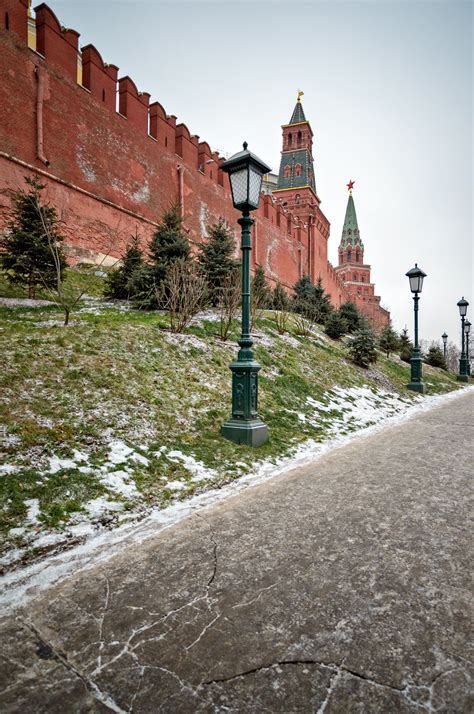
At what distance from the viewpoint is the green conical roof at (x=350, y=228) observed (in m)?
85.8

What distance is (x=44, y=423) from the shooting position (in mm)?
4523

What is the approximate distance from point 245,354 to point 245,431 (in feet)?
3.68

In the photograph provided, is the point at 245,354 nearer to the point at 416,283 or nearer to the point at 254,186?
the point at 254,186

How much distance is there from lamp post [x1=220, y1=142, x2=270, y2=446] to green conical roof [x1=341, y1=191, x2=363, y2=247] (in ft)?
284

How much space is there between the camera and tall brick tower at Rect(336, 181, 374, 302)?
8088 cm

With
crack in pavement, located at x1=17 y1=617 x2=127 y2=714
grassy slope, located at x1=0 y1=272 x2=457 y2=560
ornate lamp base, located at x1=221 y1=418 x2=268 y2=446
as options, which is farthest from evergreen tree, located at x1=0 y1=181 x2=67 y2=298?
crack in pavement, located at x1=17 y1=617 x2=127 y2=714

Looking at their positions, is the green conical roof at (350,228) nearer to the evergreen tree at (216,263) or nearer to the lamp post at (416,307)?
the lamp post at (416,307)

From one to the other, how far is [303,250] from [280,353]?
31595mm

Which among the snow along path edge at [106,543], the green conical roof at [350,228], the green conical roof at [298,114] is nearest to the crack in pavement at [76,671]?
the snow along path edge at [106,543]

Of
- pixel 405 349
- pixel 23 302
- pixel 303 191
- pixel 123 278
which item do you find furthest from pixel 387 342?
pixel 303 191

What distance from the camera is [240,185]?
5742mm

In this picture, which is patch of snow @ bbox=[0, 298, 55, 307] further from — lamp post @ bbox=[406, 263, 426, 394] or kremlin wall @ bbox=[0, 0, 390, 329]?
lamp post @ bbox=[406, 263, 426, 394]

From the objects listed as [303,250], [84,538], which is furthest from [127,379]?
[303,250]

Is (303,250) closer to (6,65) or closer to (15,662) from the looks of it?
(6,65)
